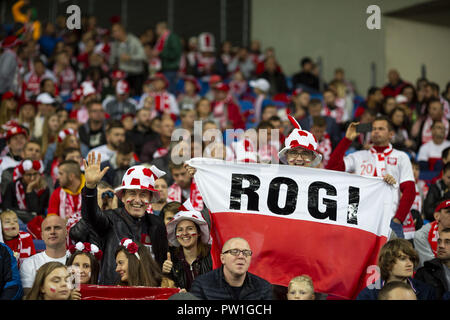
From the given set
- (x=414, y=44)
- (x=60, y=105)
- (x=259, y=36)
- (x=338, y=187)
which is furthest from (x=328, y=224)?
(x=259, y=36)

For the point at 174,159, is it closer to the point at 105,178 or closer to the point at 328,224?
the point at 105,178

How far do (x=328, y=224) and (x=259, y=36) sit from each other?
13.4 meters

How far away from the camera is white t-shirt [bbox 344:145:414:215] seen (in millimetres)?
7449

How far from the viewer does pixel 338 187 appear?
6.59m

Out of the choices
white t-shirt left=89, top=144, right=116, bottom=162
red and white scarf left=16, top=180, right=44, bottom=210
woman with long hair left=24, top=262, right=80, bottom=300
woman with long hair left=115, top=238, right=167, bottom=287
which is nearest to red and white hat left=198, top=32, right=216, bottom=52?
white t-shirt left=89, top=144, right=116, bottom=162

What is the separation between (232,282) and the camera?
5.26 metres

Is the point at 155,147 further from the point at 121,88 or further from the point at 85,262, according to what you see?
the point at 85,262

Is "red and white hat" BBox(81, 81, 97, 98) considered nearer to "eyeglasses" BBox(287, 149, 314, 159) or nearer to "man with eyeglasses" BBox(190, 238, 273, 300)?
"eyeglasses" BBox(287, 149, 314, 159)

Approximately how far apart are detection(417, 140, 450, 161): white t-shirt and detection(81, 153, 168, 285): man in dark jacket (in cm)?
592

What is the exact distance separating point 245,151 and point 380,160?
6.42ft

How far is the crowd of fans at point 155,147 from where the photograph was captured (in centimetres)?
588

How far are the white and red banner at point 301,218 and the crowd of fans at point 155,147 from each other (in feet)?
0.84

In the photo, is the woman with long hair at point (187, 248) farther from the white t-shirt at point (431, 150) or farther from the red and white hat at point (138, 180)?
the white t-shirt at point (431, 150)
